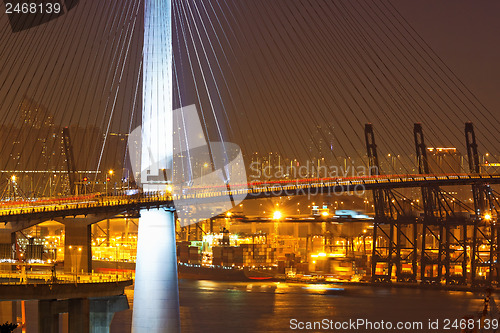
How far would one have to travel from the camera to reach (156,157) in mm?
24844

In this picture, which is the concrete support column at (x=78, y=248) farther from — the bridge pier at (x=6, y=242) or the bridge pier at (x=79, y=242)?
the bridge pier at (x=6, y=242)

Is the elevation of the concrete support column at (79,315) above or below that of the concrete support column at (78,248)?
below

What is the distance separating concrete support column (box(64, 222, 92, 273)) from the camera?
31047 mm

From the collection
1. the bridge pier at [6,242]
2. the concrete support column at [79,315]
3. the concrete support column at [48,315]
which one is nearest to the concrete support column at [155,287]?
the concrete support column at [79,315]

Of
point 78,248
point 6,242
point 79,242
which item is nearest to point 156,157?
point 6,242

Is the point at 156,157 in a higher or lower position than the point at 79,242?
higher

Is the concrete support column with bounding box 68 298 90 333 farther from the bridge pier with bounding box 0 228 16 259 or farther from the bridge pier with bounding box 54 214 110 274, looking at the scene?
the bridge pier with bounding box 0 228 16 259

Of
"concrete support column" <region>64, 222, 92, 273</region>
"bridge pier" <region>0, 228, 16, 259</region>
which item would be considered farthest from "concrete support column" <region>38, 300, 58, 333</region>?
"bridge pier" <region>0, 228, 16, 259</region>

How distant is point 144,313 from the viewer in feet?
81.4

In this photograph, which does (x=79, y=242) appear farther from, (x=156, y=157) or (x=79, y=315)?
(x=156, y=157)

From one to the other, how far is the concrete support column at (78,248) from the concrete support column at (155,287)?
5.83m

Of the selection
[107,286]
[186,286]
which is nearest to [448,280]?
[186,286]

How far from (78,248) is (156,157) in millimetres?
8303

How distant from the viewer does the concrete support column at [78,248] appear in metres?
31.0
